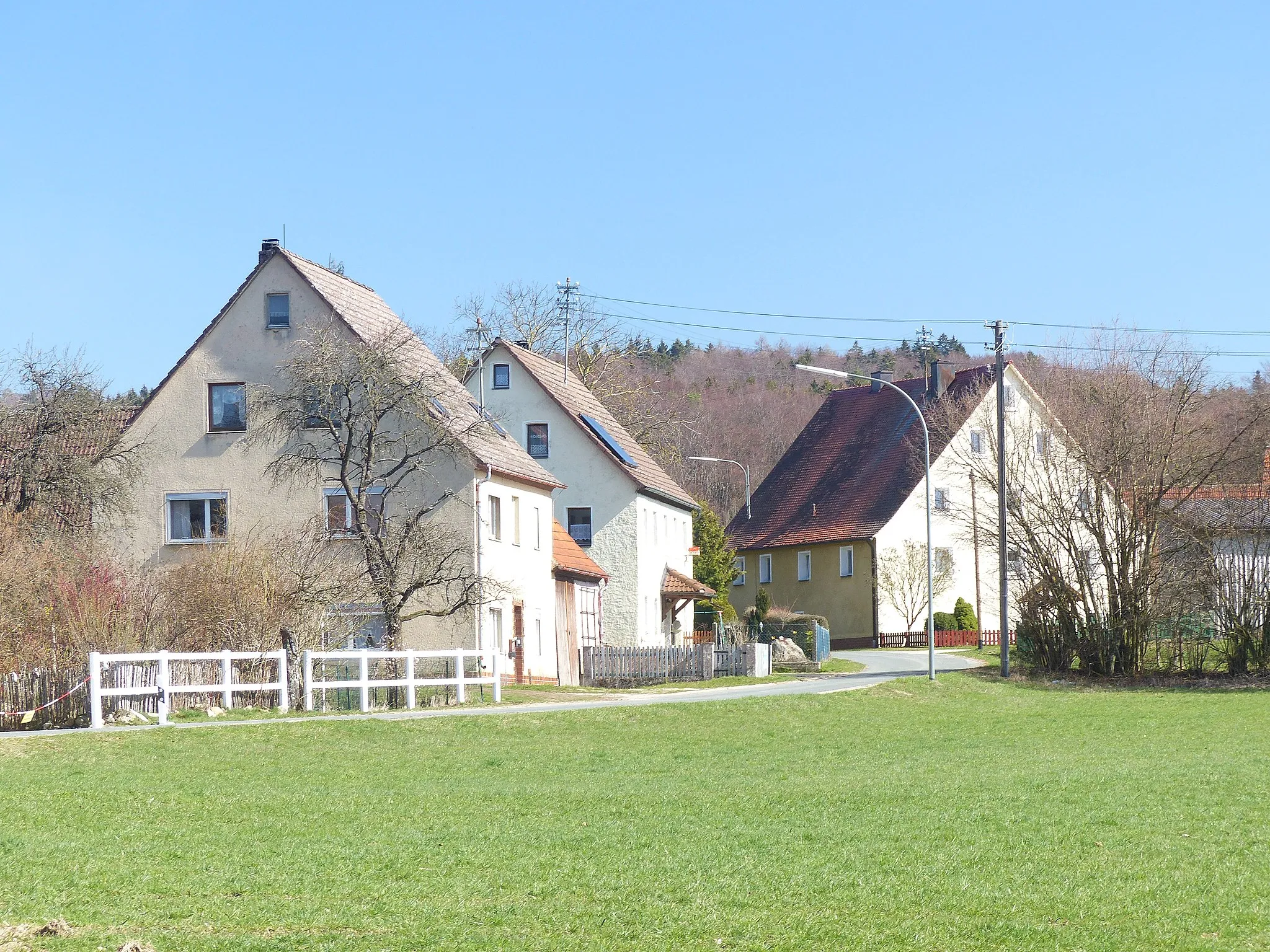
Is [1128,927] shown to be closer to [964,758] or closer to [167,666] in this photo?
[964,758]

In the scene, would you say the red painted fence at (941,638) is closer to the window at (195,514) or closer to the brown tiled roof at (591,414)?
the brown tiled roof at (591,414)

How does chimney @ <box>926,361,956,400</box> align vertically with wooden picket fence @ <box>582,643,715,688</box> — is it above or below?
above

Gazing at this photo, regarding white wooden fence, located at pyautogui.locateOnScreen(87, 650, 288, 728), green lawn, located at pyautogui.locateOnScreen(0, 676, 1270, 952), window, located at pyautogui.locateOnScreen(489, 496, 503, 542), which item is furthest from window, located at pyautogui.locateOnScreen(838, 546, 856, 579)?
green lawn, located at pyautogui.locateOnScreen(0, 676, 1270, 952)

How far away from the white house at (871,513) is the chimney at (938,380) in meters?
0.06

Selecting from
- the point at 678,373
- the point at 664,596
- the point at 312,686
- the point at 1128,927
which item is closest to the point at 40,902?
the point at 1128,927

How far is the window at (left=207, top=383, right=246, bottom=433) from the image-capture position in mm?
39281

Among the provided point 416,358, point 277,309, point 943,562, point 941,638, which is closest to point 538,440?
point 416,358

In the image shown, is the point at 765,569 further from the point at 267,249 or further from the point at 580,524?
the point at 267,249

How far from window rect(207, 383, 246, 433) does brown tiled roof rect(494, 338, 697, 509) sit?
11.6 metres

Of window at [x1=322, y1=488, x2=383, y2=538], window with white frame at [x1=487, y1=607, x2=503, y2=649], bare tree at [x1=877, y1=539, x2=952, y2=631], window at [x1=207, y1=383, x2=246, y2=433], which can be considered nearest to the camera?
window at [x1=322, y1=488, x2=383, y2=538]

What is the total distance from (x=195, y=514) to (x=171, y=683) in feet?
50.2

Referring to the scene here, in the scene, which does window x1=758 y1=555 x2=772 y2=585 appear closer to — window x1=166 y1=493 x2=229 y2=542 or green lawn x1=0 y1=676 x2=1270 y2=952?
window x1=166 y1=493 x2=229 y2=542

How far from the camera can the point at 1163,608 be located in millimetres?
39938

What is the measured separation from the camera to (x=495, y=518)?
3891 cm
